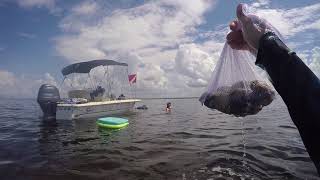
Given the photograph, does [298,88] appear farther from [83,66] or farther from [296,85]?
[83,66]

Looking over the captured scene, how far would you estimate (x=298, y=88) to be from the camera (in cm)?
136

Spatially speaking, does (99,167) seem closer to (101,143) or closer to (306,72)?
(101,143)

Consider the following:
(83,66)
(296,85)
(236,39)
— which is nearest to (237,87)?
(236,39)

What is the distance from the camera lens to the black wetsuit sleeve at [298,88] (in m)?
1.33

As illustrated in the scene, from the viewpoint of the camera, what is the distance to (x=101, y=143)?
1329 cm

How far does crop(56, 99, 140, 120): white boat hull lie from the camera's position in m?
24.2

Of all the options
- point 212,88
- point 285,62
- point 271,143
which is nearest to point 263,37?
point 285,62

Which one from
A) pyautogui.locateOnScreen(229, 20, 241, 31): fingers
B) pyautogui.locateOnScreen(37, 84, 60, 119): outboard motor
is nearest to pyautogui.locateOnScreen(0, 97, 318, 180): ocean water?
pyautogui.locateOnScreen(229, 20, 241, 31): fingers

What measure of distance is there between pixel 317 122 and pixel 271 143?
468 inches

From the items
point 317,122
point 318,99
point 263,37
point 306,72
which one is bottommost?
point 317,122

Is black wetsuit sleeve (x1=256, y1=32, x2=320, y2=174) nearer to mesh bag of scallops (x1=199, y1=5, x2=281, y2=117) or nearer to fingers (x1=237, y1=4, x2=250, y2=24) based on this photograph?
fingers (x1=237, y1=4, x2=250, y2=24)

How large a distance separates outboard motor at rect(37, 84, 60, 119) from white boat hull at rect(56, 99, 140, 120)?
142 cm

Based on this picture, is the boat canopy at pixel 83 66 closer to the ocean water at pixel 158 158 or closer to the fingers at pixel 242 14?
the ocean water at pixel 158 158

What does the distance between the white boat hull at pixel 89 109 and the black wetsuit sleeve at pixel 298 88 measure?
951 inches
